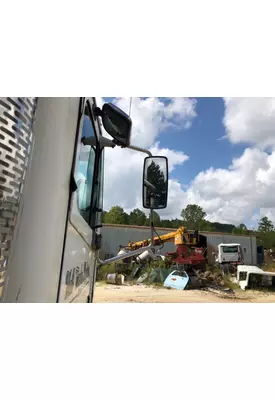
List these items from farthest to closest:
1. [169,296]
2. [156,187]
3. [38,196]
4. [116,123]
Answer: [169,296] → [156,187] → [116,123] → [38,196]

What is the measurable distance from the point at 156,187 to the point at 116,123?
366mm

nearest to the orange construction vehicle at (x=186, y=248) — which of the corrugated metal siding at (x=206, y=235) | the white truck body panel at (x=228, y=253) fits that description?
the white truck body panel at (x=228, y=253)

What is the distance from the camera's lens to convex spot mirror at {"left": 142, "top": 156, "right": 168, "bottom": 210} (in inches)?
62.6

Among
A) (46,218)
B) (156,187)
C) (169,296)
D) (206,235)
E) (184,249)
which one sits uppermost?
(206,235)

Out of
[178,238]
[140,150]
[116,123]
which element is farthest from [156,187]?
[178,238]

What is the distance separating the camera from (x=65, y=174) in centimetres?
87

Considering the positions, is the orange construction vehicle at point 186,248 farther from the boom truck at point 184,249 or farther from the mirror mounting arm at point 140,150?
the mirror mounting arm at point 140,150

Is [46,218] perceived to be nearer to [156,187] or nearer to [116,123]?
[116,123]

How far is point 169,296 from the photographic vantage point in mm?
6789

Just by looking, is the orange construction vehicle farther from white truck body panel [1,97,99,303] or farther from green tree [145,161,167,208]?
white truck body panel [1,97,99,303]

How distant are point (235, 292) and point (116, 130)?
20.8 ft

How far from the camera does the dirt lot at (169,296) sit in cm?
641

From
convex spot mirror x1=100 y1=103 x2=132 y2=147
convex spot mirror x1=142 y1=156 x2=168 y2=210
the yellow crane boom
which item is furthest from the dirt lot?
convex spot mirror x1=100 y1=103 x2=132 y2=147

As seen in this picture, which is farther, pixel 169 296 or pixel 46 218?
pixel 169 296
